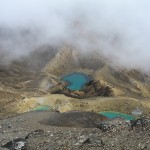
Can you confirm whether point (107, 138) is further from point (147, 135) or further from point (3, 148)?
point (3, 148)

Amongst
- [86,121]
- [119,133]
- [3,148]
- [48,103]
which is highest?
[119,133]

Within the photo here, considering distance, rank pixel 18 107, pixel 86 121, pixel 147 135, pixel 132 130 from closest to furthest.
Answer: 1. pixel 147 135
2. pixel 132 130
3. pixel 86 121
4. pixel 18 107

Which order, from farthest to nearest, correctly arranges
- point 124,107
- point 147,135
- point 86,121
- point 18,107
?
point 124,107
point 18,107
point 86,121
point 147,135

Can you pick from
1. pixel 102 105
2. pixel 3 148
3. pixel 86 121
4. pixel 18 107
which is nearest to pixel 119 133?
pixel 3 148

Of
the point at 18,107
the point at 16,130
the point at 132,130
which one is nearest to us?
the point at 132,130

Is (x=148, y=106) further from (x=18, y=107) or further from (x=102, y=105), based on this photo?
(x=18, y=107)

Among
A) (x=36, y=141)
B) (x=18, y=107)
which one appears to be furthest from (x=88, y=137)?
(x=18, y=107)

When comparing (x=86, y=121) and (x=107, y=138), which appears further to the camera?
(x=86, y=121)

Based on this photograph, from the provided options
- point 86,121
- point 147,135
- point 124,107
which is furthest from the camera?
point 124,107

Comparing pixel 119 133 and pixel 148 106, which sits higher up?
pixel 119 133
